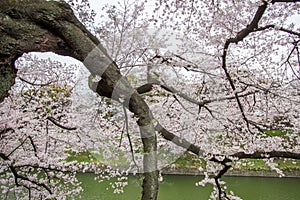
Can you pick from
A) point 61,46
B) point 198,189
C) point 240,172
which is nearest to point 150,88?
point 61,46

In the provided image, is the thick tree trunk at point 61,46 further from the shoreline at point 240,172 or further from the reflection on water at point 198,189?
the shoreline at point 240,172

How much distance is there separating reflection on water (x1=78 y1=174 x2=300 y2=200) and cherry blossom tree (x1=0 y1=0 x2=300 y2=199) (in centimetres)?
373

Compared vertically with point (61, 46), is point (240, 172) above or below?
above

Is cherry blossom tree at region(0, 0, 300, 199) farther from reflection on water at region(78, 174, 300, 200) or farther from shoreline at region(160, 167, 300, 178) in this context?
shoreline at region(160, 167, 300, 178)

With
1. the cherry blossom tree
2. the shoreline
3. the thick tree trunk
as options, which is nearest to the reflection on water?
the shoreline

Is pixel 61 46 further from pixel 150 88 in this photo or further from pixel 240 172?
pixel 240 172

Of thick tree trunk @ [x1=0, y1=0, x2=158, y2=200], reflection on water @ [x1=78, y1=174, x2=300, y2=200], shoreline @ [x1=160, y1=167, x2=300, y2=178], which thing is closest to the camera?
thick tree trunk @ [x1=0, y1=0, x2=158, y2=200]

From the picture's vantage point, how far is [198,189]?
32.9 feet

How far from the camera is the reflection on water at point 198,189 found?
29.0 ft

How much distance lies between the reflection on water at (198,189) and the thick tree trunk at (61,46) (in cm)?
663

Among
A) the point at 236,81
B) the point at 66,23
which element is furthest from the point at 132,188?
the point at 66,23

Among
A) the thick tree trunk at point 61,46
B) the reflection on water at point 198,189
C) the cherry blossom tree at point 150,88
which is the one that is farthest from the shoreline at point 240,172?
the thick tree trunk at point 61,46

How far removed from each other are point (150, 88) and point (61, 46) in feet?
6.47

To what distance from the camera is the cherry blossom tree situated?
5.69ft
